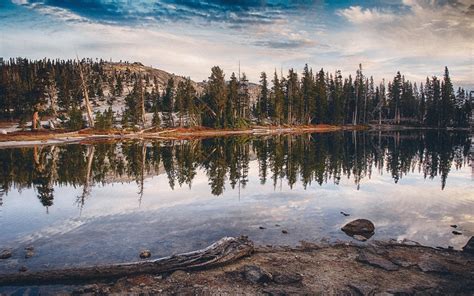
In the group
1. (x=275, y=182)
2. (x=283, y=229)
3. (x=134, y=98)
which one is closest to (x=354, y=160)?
(x=275, y=182)

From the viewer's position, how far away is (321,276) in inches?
359

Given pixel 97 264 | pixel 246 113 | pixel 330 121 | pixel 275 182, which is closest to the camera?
pixel 97 264

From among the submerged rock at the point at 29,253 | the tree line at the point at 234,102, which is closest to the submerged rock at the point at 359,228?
the submerged rock at the point at 29,253

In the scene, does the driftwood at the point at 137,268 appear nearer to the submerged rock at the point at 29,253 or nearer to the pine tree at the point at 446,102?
the submerged rock at the point at 29,253

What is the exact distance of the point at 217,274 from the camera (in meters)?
9.32

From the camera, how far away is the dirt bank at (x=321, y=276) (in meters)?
8.32

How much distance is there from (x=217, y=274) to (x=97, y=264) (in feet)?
11.9

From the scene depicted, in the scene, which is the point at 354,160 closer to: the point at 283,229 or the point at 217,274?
the point at 283,229

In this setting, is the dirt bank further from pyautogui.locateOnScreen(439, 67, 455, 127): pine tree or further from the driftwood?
pyautogui.locateOnScreen(439, 67, 455, 127): pine tree

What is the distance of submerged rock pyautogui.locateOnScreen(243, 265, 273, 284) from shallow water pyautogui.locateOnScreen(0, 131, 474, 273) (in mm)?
2836

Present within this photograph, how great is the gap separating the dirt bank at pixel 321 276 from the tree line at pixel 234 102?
61515mm

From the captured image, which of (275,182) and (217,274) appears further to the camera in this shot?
(275,182)

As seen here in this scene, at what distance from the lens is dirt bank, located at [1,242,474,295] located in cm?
832

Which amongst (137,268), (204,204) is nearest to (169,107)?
(204,204)
